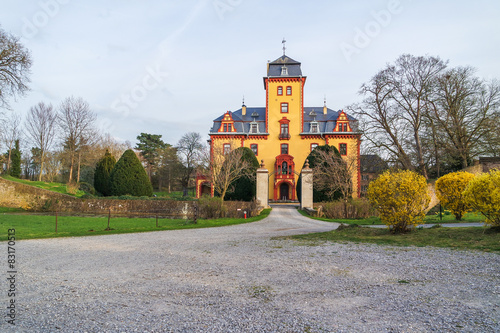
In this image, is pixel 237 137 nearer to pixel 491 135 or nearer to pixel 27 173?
pixel 491 135

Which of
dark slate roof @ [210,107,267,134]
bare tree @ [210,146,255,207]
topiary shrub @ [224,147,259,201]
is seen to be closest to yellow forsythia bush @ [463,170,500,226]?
bare tree @ [210,146,255,207]

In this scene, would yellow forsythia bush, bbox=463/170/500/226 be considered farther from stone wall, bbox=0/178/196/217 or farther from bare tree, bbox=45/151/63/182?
bare tree, bbox=45/151/63/182

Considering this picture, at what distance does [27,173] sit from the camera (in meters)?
53.1

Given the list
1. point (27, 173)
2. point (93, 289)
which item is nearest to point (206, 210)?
point (93, 289)

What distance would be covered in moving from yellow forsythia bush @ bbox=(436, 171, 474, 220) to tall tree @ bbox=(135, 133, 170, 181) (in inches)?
2050

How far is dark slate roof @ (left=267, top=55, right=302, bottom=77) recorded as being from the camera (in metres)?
43.0

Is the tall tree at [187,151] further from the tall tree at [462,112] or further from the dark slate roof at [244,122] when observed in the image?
the tall tree at [462,112]

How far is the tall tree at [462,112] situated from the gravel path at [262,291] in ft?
76.6

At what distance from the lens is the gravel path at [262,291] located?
11.2 feet

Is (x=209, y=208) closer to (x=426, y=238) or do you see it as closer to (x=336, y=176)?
(x=336, y=176)

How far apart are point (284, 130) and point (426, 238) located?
112 feet

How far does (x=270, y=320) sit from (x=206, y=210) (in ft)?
51.3

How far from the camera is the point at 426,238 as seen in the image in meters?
8.84

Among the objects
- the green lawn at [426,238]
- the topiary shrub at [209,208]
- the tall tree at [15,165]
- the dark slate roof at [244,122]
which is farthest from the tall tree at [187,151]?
the green lawn at [426,238]
